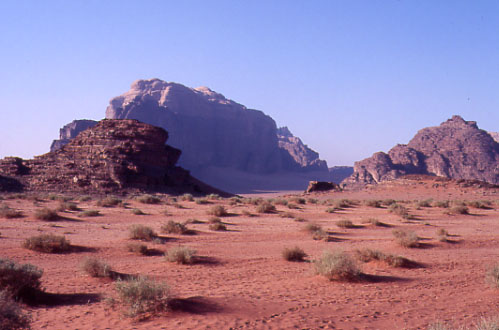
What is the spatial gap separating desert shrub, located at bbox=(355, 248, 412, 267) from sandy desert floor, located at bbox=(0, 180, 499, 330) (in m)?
0.22

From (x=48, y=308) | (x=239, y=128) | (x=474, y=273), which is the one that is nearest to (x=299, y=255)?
(x=474, y=273)

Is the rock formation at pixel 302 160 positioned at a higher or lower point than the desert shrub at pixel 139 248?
higher

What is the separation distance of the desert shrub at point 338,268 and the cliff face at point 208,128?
124 meters

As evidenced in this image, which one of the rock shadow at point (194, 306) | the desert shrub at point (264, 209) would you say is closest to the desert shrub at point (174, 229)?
the rock shadow at point (194, 306)

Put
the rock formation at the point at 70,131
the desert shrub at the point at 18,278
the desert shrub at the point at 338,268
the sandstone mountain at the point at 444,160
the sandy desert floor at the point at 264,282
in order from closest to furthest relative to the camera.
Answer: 1. the sandy desert floor at the point at 264,282
2. the desert shrub at the point at 18,278
3. the desert shrub at the point at 338,268
4. the sandstone mountain at the point at 444,160
5. the rock formation at the point at 70,131

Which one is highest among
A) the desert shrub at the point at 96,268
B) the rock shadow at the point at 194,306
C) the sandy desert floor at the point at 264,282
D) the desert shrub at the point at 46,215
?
the desert shrub at the point at 46,215

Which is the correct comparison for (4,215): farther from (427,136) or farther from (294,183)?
(294,183)

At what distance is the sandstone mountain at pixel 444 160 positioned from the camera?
82.1 metres

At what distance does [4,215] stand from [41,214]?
208cm

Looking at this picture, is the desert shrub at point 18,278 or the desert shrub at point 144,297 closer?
the desert shrub at point 144,297

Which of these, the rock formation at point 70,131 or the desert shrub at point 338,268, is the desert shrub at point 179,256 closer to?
the desert shrub at point 338,268

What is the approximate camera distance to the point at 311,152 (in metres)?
175

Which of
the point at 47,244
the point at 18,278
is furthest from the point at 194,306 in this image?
the point at 47,244

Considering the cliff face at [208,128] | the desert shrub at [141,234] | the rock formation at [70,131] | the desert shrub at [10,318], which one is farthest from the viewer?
the cliff face at [208,128]
